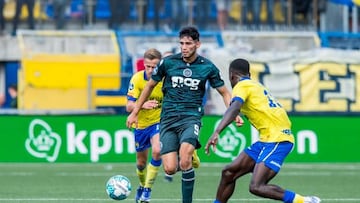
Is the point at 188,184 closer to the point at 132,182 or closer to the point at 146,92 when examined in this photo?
the point at 146,92

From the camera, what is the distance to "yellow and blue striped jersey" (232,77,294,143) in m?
13.4

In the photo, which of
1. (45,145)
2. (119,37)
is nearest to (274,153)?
(45,145)

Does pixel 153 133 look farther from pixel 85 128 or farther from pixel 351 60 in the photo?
pixel 351 60

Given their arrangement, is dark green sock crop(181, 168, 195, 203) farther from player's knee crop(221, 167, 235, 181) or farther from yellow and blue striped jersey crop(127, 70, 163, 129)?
yellow and blue striped jersey crop(127, 70, 163, 129)

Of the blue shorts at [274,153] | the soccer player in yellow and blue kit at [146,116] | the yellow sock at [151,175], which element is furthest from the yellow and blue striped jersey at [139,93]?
the blue shorts at [274,153]

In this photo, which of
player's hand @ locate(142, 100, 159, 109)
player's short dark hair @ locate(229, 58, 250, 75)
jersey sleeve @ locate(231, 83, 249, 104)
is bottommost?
player's hand @ locate(142, 100, 159, 109)

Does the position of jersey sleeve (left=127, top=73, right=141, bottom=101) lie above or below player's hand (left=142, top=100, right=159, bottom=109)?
above

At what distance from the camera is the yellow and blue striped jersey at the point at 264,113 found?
44.0 feet

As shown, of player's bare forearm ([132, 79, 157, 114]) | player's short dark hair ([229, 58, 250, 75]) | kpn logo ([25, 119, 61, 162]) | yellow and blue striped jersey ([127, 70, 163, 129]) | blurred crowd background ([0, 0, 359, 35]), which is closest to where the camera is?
player's short dark hair ([229, 58, 250, 75])

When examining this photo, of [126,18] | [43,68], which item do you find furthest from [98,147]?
[126,18]

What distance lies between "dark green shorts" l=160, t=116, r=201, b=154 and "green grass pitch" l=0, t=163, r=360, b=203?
1788 mm

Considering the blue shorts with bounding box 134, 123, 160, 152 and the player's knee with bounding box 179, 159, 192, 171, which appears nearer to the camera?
the player's knee with bounding box 179, 159, 192, 171

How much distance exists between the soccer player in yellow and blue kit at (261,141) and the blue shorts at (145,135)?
3.10m

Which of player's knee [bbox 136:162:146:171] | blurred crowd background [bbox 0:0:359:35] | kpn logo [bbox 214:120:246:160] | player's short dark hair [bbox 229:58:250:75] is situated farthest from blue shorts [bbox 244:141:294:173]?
blurred crowd background [bbox 0:0:359:35]
